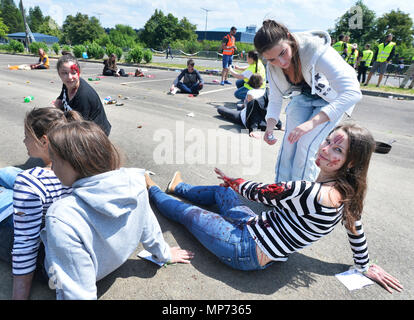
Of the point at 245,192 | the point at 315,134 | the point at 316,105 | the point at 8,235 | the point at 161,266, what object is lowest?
the point at 161,266

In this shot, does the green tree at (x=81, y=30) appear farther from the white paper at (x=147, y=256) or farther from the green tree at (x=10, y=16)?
the white paper at (x=147, y=256)

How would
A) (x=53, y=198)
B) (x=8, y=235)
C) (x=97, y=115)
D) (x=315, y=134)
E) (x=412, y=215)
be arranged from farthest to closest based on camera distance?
(x=97, y=115), (x=412, y=215), (x=315, y=134), (x=8, y=235), (x=53, y=198)

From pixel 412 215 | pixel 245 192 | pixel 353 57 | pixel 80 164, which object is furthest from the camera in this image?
pixel 353 57

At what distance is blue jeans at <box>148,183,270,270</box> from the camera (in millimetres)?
1872

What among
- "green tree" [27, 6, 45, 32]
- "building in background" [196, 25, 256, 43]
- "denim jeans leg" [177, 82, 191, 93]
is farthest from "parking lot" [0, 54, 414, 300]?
"green tree" [27, 6, 45, 32]

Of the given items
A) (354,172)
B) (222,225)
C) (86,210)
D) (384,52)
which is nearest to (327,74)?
(354,172)

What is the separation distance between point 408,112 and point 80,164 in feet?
32.7

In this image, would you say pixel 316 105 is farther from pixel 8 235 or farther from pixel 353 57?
pixel 353 57

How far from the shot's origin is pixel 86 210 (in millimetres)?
1346

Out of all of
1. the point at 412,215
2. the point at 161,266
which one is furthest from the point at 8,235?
the point at 412,215

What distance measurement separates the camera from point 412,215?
2926 mm

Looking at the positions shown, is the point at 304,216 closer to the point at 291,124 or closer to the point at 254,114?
the point at 291,124

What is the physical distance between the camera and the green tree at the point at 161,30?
62.8 m

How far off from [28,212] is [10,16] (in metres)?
108
